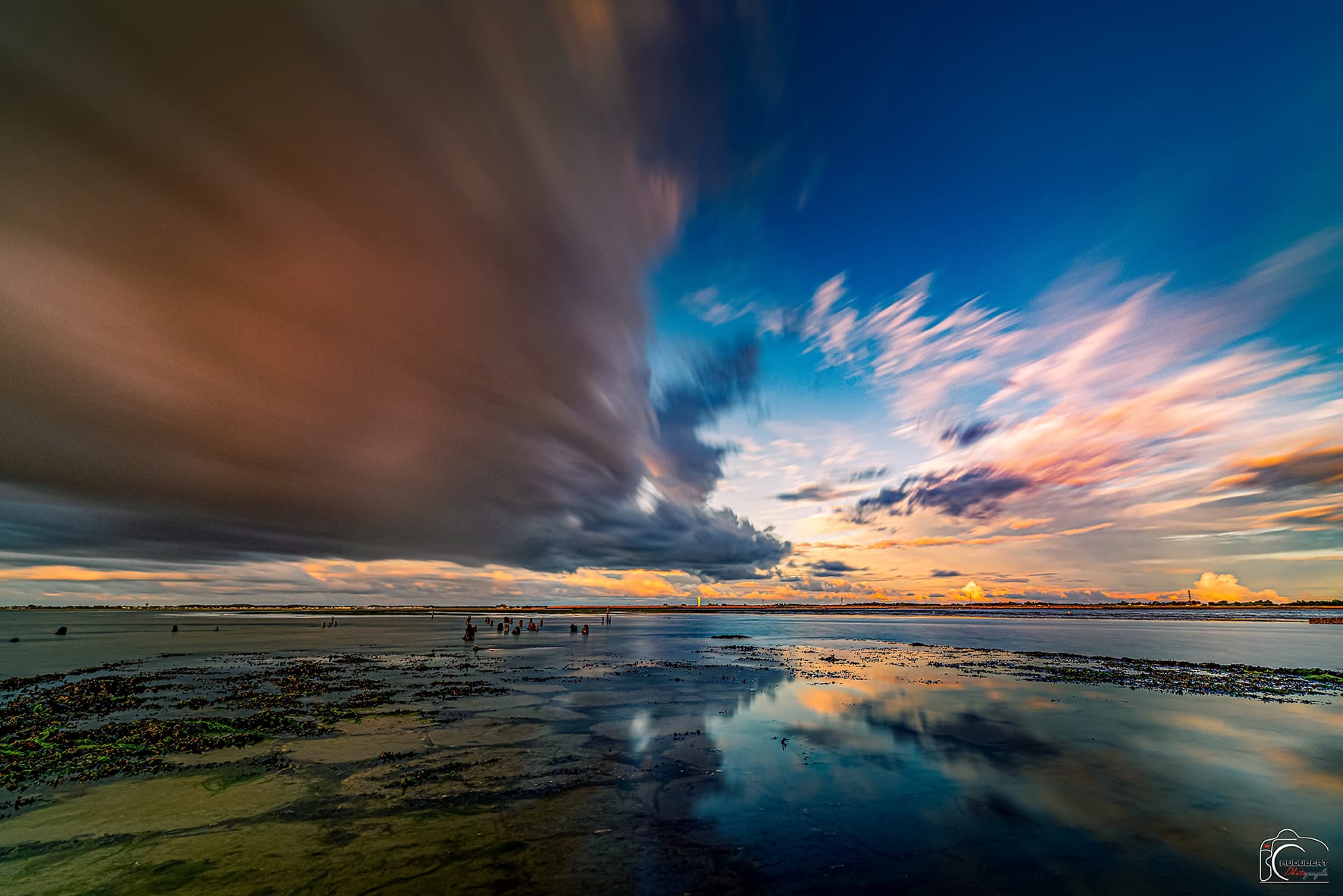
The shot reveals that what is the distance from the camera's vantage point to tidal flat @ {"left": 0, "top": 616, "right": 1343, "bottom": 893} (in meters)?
10.2

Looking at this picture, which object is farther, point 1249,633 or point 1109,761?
point 1249,633

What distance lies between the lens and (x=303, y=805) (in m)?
13.1

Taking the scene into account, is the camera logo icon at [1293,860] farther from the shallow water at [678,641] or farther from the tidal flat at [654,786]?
the shallow water at [678,641]

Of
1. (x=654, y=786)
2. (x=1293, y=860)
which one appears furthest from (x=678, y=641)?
(x=1293, y=860)

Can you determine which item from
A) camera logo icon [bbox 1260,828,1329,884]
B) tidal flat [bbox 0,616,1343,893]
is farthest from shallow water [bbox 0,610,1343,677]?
camera logo icon [bbox 1260,828,1329,884]

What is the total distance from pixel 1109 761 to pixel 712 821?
48.2 ft

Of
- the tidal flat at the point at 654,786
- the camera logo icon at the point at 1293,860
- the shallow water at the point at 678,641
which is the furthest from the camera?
the shallow water at the point at 678,641

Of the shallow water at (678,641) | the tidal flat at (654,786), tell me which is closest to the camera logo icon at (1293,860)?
the tidal flat at (654,786)

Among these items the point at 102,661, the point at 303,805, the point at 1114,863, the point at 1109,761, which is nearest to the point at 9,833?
the point at 303,805

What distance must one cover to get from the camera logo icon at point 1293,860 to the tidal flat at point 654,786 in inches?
12.8

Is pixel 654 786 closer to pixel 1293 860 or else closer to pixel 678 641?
pixel 1293 860

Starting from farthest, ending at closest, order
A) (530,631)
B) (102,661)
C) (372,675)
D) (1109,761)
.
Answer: (530,631) → (102,661) → (372,675) → (1109,761)

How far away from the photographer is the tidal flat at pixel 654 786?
10211 mm

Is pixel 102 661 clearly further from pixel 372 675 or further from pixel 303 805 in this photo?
pixel 303 805
